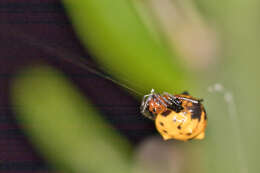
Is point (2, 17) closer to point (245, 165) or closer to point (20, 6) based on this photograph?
point (20, 6)

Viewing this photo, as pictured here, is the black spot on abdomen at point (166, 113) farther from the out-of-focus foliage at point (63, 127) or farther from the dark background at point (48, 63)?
the dark background at point (48, 63)

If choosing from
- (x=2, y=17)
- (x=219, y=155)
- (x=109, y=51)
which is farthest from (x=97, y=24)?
(x=2, y=17)

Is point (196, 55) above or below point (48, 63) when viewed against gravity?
below

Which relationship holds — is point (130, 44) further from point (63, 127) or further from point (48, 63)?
point (48, 63)

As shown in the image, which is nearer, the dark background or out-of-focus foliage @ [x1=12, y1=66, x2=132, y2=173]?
out-of-focus foliage @ [x1=12, y1=66, x2=132, y2=173]

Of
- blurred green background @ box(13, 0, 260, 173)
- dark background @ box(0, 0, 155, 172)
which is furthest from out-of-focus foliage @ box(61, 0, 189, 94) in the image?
dark background @ box(0, 0, 155, 172)

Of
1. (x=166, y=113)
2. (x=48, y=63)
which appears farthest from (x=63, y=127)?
(x=48, y=63)

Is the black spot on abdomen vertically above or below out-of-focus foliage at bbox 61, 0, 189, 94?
below

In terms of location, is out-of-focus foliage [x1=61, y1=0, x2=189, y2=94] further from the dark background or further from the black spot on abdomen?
the dark background

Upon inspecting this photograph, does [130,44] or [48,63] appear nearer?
[130,44]
